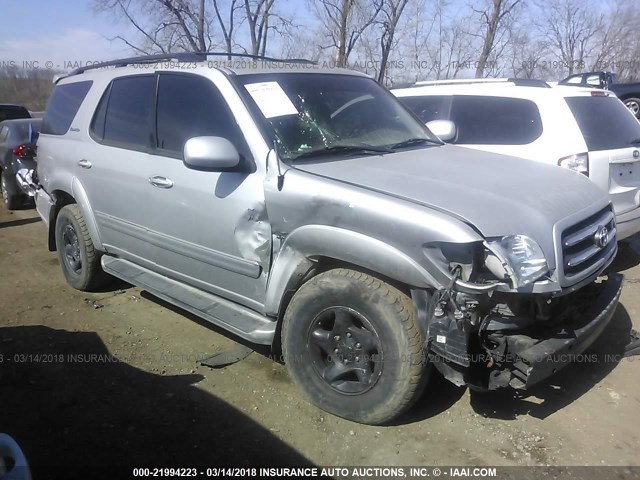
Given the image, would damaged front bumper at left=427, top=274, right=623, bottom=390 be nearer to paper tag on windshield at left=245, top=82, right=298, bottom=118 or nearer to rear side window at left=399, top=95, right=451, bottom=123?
paper tag on windshield at left=245, top=82, right=298, bottom=118

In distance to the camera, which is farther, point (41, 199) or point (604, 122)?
point (41, 199)

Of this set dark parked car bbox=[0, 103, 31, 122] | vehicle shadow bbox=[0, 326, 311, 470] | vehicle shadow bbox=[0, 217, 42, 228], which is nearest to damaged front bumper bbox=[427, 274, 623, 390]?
vehicle shadow bbox=[0, 326, 311, 470]

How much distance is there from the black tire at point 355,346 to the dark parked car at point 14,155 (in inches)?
282

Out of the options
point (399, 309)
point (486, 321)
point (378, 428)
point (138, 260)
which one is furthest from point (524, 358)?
point (138, 260)

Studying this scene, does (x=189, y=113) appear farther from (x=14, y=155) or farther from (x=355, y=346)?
(x=14, y=155)

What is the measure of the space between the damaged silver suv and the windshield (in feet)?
0.04

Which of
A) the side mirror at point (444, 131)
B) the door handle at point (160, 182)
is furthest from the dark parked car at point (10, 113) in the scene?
the side mirror at point (444, 131)

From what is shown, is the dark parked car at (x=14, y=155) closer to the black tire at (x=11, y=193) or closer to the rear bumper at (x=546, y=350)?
the black tire at (x=11, y=193)

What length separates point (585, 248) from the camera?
289 cm

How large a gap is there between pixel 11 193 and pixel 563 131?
27.1ft

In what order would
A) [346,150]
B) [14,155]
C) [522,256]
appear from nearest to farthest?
1. [522,256]
2. [346,150]
3. [14,155]

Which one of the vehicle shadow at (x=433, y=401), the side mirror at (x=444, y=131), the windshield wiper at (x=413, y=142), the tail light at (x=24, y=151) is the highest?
the side mirror at (x=444, y=131)

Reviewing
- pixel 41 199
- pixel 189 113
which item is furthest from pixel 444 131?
pixel 41 199

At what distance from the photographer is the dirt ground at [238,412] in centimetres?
282
